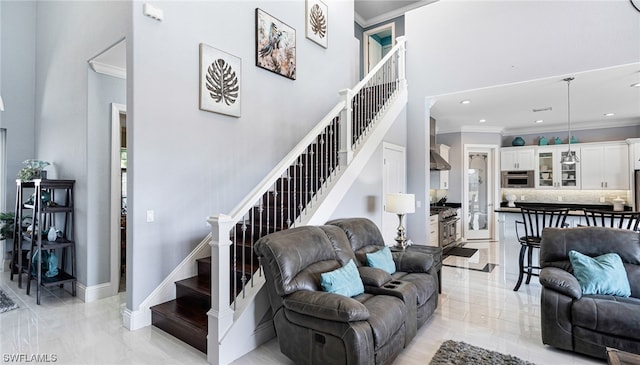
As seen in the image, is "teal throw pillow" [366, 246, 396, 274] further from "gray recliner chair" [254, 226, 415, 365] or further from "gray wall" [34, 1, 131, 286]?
"gray wall" [34, 1, 131, 286]

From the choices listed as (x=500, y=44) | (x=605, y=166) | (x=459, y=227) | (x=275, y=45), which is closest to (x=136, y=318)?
(x=275, y=45)

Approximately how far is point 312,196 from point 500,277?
10.9ft

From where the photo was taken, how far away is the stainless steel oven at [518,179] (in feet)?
27.0

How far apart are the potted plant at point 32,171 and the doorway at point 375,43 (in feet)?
21.4

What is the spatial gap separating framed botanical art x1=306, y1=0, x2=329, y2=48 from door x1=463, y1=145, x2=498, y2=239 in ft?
15.9

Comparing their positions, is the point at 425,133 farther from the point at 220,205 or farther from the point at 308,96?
the point at 220,205

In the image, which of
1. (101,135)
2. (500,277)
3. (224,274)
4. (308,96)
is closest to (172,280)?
(224,274)

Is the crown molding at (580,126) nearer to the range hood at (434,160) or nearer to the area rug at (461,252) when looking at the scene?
the range hood at (434,160)

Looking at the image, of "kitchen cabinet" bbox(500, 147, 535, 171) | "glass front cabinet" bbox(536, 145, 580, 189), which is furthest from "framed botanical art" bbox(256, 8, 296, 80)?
"glass front cabinet" bbox(536, 145, 580, 189)

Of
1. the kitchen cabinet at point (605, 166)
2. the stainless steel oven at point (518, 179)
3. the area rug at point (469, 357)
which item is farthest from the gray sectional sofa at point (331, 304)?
the kitchen cabinet at point (605, 166)

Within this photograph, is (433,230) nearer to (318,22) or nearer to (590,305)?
(590,305)

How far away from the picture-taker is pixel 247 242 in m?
3.53

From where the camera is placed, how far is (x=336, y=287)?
2.57m

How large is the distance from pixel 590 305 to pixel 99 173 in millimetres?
5175
